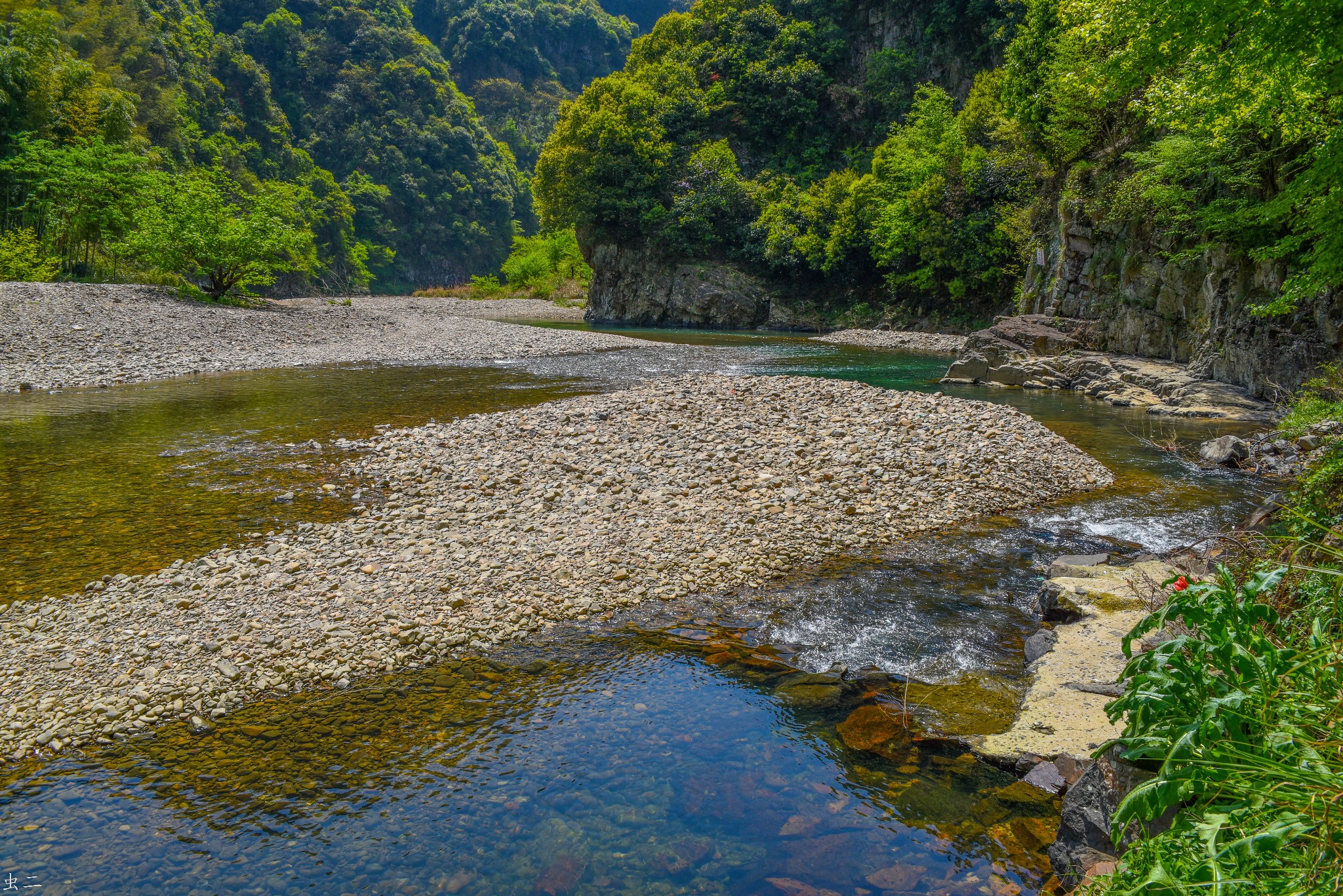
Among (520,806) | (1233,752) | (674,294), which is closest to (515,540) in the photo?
(520,806)

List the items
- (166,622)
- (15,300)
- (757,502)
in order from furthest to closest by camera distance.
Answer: (15,300) < (757,502) < (166,622)

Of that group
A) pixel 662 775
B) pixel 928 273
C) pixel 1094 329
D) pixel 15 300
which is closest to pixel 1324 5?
pixel 662 775

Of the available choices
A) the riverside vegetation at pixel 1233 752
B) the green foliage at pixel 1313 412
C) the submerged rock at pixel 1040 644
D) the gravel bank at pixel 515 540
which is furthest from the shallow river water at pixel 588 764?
the riverside vegetation at pixel 1233 752

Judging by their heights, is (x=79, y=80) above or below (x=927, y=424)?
→ above

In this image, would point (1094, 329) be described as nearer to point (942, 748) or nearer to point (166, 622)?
point (942, 748)

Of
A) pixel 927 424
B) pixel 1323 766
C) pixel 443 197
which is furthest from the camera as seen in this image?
pixel 443 197

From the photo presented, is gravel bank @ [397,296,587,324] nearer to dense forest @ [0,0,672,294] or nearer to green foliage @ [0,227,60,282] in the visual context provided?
dense forest @ [0,0,672,294]

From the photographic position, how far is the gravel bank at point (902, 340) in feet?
105

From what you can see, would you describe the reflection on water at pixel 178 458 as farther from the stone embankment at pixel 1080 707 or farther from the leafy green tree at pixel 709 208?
the leafy green tree at pixel 709 208

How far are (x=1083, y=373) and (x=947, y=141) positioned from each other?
2022 centimetres

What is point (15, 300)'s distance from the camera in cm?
2194

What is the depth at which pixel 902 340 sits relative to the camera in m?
34.3

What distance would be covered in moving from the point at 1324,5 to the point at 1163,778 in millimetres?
6279

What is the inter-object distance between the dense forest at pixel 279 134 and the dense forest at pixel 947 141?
22.7m
